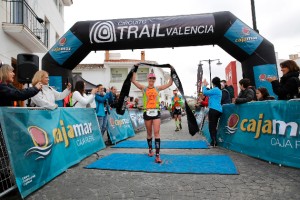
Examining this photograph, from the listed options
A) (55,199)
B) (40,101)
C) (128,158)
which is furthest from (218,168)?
(40,101)

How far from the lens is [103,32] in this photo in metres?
10.3

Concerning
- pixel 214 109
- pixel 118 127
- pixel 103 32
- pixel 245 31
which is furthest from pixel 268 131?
pixel 103 32

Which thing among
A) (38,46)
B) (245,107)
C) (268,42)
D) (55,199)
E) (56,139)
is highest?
(38,46)

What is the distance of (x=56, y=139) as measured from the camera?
188 inches

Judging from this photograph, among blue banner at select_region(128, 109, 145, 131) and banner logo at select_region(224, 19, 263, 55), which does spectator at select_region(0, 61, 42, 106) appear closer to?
banner logo at select_region(224, 19, 263, 55)

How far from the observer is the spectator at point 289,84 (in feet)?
16.5

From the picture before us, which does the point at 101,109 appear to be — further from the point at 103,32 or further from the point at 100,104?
the point at 103,32

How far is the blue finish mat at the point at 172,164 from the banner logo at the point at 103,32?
567 centimetres

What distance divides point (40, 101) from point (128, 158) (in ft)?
7.39

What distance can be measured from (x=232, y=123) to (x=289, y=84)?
2188 millimetres

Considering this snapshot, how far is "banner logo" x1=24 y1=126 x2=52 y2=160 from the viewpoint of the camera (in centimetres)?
398

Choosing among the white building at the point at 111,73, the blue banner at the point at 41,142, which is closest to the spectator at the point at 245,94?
the blue banner at the point at 41,142

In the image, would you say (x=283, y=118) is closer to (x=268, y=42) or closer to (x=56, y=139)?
(x=56, y=139)

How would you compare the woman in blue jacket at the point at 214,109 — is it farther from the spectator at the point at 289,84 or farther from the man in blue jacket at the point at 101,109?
the man in blue jacket at the point at 101,109
